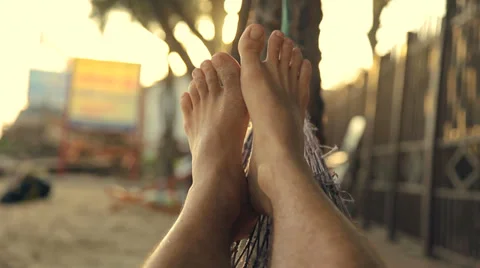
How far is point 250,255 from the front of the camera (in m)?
1.14

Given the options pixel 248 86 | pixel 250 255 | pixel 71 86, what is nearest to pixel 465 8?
pixel 248 86

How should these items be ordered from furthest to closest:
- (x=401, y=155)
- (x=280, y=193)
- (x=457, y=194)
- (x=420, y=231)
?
(x=401, y=155)
(x=420, y=231)
(x=457, y=194)
(x=280, y=193)

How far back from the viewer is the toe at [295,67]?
1.36 meters

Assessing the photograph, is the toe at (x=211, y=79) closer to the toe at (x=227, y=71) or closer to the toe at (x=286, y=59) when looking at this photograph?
the toe at (x=227, y=71)

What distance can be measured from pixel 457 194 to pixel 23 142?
34.7ft

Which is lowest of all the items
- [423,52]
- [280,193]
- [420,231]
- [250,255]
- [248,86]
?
[420,231]

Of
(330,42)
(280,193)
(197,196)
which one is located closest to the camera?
(280,193)

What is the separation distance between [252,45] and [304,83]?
0.16m

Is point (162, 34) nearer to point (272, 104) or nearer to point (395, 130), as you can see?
point (395, 130)

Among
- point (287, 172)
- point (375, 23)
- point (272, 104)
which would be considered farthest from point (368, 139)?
point (287, 172)

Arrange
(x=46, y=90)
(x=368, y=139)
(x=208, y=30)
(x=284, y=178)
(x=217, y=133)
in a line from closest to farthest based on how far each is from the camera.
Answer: (x=284, y=178) < (x=217, y=133) < (x=208, y=30) < (x=368, y=139) < (x=46, y=90)

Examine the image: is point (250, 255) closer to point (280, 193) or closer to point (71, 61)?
point (280, 193)

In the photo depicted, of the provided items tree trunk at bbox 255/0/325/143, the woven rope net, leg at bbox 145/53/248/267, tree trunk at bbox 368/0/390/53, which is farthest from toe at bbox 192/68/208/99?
tree trunk at bbox 368/0/390/53

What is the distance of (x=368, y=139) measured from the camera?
5.44m
